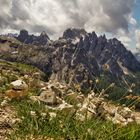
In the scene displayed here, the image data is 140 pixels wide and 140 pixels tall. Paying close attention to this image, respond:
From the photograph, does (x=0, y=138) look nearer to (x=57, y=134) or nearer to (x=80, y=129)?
(x=57, y=134)

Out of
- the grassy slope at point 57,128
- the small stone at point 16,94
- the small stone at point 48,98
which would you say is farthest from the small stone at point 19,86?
the grassy slope at point 57,128

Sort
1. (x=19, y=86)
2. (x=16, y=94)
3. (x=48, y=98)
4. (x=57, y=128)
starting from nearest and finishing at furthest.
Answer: (x=57, y=128), (x=16, y=94), (x=48, y=98), (x=19, y=86)

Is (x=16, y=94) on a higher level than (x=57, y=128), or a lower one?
higher

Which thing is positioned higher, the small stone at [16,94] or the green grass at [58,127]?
the small stone at [16,94]

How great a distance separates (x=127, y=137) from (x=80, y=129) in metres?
1.89

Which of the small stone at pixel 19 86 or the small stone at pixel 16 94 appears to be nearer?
the small stone at pixel 16 94

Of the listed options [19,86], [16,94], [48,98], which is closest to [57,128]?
[16,94]

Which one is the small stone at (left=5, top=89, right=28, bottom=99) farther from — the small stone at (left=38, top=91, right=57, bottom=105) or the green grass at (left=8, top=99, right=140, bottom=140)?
the green grass at (left=8, top=99, right=140, bottom=140)

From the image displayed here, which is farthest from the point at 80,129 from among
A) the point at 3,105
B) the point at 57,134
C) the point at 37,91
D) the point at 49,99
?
the point at 37,91

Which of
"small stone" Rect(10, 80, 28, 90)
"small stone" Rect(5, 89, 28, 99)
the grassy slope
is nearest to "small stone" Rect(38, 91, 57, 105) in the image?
"small stone" Rect(5, 89, 28, 99)

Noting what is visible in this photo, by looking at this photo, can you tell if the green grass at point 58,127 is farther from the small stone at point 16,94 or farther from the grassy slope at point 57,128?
the small stone at point 16,94

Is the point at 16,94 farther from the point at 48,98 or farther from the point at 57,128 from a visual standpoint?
the point at 57,128

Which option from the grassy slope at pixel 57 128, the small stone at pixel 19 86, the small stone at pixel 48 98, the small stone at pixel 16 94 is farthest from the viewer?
the small stone at pixel 19 86

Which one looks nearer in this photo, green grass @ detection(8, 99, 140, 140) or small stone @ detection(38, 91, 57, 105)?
green grass @ detection(8, 99, 140, 140)
